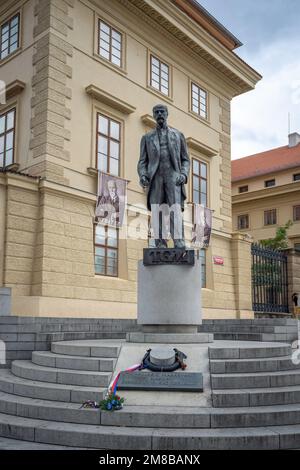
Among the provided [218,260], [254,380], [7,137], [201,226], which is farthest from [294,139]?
[254,380]

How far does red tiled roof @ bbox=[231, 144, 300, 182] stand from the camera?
135 ft

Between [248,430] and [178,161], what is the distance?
5.71 m

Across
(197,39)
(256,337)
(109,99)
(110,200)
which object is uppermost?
(197,39)

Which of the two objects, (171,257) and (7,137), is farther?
(7,137)

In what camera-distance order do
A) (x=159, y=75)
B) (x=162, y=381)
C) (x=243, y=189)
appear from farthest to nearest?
(x=243, y=189), (x=159, y=75), (x=162, y=381)

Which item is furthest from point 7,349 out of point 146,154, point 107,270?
point 107,270

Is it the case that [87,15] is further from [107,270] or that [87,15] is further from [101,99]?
[107,270]

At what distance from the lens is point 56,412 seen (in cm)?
635

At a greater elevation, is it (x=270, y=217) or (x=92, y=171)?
(x=270, y=217)

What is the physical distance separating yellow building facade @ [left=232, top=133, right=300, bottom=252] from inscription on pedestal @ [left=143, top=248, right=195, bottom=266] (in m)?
29.5

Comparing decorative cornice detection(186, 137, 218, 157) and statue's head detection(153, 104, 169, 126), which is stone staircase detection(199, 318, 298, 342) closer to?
statue's head detection(153, 104, 169, 126)

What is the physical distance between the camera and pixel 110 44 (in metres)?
19.2

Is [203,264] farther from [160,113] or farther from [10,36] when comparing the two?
[160,113]

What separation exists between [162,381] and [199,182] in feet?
54.9
